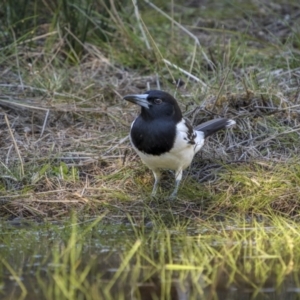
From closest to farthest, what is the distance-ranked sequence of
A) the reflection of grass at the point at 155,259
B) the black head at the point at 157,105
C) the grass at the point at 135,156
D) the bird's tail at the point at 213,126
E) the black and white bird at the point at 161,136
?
the reflection of grass at the point at 155,259 < the grass at the point at 135,156 < the black and white bird at the point at 161,136 < the black head at the point at 157,105 < the bird's tail at the point at 213,126

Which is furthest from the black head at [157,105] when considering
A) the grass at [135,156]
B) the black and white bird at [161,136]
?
the grass at [135,156]

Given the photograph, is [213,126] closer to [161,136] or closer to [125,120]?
[161,136]

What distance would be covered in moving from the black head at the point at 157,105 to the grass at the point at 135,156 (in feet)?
1.73

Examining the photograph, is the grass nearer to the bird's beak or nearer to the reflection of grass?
the reflection of grass

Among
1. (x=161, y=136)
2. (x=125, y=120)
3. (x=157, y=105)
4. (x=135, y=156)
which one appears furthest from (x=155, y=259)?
(x=125, y=120)

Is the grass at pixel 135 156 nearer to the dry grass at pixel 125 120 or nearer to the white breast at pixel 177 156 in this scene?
the dry grass at pixel 125 120

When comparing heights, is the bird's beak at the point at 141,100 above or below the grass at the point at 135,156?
above

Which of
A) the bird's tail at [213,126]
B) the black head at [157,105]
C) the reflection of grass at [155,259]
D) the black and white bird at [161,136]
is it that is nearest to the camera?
the reflection of grass at [155,259]

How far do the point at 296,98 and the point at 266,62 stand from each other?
41.1 inches

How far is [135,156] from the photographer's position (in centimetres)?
714

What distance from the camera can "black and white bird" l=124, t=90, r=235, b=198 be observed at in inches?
253

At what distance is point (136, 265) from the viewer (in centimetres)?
493

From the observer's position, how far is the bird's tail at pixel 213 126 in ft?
23.2

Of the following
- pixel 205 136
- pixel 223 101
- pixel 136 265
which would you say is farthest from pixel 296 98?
pixel 136 265
